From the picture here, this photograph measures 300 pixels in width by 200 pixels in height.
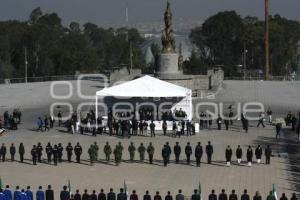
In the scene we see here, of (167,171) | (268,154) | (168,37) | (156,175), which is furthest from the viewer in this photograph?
(168,37)

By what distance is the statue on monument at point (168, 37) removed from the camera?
53281 millimetres

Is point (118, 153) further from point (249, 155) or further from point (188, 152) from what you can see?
point (249, 155)

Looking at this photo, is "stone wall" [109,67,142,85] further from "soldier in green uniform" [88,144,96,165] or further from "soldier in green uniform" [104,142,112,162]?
"soldier in green uniform" [88,144,96,165]

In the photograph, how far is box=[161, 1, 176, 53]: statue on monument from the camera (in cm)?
5328

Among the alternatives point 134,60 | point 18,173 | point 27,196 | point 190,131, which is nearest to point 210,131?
point 190,131

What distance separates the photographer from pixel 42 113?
42469 mm

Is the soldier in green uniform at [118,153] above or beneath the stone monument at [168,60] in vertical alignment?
beneath

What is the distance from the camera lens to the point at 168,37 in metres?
53.4

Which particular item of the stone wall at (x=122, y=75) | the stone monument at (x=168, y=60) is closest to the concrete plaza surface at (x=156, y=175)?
the stone monument at (x=168, y=60)

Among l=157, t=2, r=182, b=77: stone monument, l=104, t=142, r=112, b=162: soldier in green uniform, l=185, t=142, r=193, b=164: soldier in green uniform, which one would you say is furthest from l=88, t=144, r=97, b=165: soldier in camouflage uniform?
l=157, t=2, r=182, b=77: stone monument

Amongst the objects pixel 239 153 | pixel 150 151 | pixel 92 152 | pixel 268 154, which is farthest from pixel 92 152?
pixel 268 154

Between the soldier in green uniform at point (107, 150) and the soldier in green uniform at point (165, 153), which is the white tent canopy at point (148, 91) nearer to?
the soldier in green uniform at point (107, 150)

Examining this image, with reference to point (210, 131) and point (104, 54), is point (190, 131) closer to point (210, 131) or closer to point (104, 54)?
point (210, 131)

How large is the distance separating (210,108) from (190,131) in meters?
10.6
